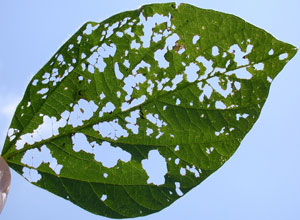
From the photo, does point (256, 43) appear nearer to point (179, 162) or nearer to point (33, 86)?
point (179, 162)

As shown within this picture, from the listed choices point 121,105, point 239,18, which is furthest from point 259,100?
point 121,105

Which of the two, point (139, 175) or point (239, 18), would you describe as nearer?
point (239, 18)

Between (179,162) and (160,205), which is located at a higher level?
(179,162)

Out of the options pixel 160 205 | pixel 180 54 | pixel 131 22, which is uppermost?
pixel 131 22

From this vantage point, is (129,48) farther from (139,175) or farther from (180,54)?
(139,175)

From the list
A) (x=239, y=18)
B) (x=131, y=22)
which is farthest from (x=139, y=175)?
(x=239, y=18)

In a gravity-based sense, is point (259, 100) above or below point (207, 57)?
below

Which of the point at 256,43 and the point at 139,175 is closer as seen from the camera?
the point at 256,43

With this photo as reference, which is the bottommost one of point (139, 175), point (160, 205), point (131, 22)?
point (160, 205)
